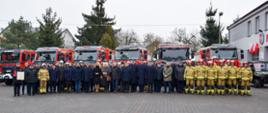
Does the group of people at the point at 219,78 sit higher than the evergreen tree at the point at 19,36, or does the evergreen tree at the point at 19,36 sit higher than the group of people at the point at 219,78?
the evergreen tree at the point at 19,36

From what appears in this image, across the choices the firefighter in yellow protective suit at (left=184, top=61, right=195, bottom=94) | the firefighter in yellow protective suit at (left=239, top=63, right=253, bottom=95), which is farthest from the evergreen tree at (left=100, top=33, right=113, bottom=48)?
the firefighter in yellow protective suit at (left=239, top=63, right=253, bottom=95)

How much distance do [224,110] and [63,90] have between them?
10889 mm

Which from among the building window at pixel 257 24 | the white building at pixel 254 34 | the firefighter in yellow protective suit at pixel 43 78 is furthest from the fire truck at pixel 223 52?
the firefighter in yellow protective suit at pixel 43 78

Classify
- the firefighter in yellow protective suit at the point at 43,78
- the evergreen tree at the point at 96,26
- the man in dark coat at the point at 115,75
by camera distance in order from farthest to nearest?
the evergreen tree at the point at 96,26 → the man in dark coat at the point at 115,75 → the firefighter in yellow protective suit at the point at 43,78

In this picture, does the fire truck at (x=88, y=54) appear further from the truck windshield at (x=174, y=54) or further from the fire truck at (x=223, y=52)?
the fire truck at (x=223, y=52)

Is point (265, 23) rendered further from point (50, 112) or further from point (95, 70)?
point (50, 112)

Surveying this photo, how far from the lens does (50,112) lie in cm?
1264

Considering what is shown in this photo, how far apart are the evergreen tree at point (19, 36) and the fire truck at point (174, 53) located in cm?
3129

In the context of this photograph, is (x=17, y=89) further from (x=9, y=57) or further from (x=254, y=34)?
(x=254, y=34)

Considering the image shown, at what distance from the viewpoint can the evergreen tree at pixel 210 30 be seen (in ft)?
165

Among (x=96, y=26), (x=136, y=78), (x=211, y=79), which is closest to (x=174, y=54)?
(x=136, y=78)

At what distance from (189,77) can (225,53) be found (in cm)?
783

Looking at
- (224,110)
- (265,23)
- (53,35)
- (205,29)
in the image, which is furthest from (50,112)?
(205,29)

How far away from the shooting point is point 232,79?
18.7 metres
